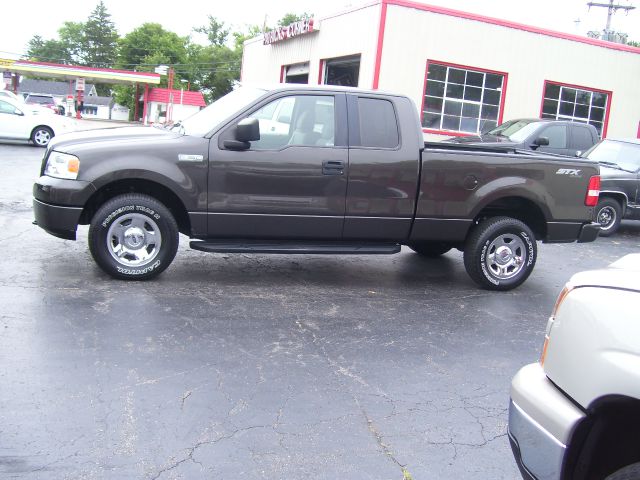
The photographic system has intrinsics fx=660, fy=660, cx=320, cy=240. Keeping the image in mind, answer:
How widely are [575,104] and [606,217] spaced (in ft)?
37.1

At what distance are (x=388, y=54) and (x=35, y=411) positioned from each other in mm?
16611

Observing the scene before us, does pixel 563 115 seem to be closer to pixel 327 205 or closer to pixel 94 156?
pixel 327 205

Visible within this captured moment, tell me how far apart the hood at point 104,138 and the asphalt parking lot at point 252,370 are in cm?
126

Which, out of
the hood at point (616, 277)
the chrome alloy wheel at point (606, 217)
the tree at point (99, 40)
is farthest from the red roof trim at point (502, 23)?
the tree at point (99, 40)

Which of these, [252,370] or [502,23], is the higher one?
[502,23]

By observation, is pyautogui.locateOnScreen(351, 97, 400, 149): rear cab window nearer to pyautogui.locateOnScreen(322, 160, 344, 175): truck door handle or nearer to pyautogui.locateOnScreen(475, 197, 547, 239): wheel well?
pyautogui.locateOnScreen(322, 160, 344, 175): truck door handle

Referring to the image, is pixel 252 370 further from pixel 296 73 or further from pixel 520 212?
pixel 296 73

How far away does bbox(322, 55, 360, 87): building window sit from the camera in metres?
21.9

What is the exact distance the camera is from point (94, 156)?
20.0 ft

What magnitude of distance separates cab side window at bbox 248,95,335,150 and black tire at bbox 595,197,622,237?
734 cm

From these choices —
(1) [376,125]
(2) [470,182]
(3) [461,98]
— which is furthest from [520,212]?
(3) [461,98]

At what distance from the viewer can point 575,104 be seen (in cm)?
2214

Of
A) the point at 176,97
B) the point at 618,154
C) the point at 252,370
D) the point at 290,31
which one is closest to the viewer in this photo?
the point at 252,370

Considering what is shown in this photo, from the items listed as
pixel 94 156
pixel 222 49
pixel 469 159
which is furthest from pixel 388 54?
pixel 222 49
